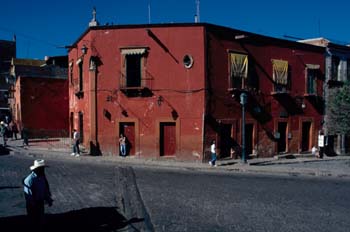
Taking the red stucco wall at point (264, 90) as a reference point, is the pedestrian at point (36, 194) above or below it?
below

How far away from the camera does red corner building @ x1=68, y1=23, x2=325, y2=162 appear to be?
21.1 metres

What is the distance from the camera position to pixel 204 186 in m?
13.3

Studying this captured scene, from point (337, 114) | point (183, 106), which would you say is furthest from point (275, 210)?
point (337, 114)

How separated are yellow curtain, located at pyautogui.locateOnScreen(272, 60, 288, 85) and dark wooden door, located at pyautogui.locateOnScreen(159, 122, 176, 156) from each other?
7.67 metres

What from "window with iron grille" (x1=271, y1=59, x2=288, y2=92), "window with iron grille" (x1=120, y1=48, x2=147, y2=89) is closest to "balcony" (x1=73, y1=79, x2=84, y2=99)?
"window with iron grille" (x1=120, y1=48, x2=147, y2=89)

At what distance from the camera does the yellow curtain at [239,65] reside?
21969mm

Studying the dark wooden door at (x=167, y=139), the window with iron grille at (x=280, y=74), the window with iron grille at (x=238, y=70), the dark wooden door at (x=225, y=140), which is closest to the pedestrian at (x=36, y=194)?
the dark wooden door at (x=167, y=139)

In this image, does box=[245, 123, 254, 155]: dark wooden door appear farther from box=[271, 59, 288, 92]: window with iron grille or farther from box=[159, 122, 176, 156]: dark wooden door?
box=[159, 122, 176, 156]: dark wooden door

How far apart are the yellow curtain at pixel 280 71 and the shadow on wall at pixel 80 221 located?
56.5ft

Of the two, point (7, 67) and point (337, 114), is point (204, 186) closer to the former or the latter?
point (337, 114)

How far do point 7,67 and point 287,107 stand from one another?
153 ft

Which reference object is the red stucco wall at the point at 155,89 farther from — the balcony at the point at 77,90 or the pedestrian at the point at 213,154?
the balcony at the point at 77,90

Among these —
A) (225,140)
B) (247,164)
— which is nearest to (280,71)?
(225,140)

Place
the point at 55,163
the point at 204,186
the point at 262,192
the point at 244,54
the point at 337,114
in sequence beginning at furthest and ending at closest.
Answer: the point at 244,54, the point at 337,114, the point at 55,163, the point at 204,186, the point at 262,192
